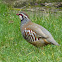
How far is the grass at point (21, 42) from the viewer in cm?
473

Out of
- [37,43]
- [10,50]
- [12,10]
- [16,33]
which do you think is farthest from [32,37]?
[12,10]

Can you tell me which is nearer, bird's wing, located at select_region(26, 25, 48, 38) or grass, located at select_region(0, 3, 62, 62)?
grass, located at select_region(0, 3, 62, 62)

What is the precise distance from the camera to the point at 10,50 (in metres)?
5.43

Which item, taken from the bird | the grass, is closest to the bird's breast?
the bird

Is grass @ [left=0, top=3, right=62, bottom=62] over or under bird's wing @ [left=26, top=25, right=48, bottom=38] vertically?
under

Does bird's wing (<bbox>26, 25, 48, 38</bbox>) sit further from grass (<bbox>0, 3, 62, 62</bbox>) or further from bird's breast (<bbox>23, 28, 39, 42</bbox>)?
grass (<bbox>0, 3, 62, 62</bbox>)

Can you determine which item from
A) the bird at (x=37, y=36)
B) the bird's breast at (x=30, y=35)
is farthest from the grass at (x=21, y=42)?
the bird's breast at (x=30, y=35)

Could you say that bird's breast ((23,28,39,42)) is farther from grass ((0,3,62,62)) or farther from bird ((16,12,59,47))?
grass ((0,3,62,62))

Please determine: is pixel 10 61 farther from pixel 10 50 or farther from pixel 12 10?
pixel 12 10

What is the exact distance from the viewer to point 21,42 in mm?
6039

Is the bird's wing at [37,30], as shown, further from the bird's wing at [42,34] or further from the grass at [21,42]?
the grass at [21,42]

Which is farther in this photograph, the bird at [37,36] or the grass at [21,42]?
the bird at [37,36]

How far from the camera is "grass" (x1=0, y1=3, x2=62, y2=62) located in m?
4.73

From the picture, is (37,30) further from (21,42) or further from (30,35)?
(21,42)
